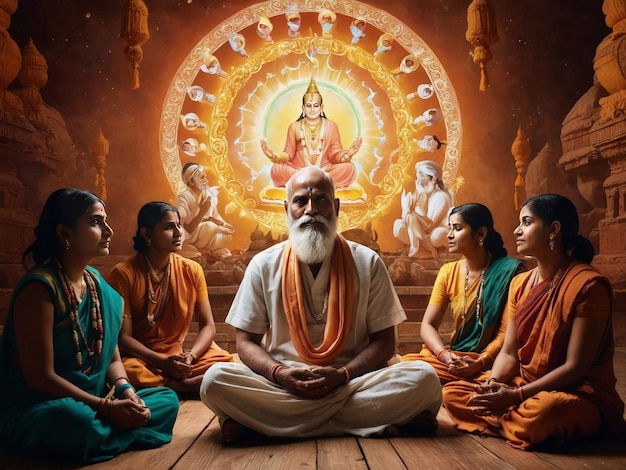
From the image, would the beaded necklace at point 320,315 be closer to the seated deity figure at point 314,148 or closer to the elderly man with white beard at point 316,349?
the elderly man with white beard at point 316,349

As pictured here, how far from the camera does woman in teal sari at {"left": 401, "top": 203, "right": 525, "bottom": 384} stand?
452cm

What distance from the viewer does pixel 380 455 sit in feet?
10.4

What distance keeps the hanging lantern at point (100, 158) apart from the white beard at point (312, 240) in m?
5.42

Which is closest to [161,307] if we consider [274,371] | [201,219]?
[274,371]

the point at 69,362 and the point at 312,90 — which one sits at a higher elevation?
the point at 312,90

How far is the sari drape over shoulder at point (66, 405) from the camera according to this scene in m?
3.07

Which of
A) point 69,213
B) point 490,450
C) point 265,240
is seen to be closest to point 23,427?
point 69,213

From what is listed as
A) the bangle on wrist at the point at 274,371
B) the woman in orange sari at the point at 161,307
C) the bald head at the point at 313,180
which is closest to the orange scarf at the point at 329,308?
the bangle on wrist at the point at 274,371

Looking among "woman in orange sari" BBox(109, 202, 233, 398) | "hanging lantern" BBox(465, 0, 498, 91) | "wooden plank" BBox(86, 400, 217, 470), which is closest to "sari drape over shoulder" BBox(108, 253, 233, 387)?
"woman in orange sari" BBox(109, 202, 233, 398)

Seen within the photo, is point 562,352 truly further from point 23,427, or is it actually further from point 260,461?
point 23,427

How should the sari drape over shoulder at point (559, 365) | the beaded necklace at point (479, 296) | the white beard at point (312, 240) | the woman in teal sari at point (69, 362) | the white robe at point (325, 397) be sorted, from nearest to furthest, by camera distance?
the woman in teal sari at point (69, 362) → the sari drape over shoulder at point (559, 365) → the white robe at point (325, 397) → the white beard at point (312, 240) → the beaded necklace at point (479, 296)

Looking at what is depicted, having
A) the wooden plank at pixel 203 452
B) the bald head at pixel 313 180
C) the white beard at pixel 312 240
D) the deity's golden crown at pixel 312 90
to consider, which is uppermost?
the deity's golden crown at pixel 312 90

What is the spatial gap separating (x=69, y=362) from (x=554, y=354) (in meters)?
2.61

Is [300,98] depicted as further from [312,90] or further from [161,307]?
Answer: [161,307]
